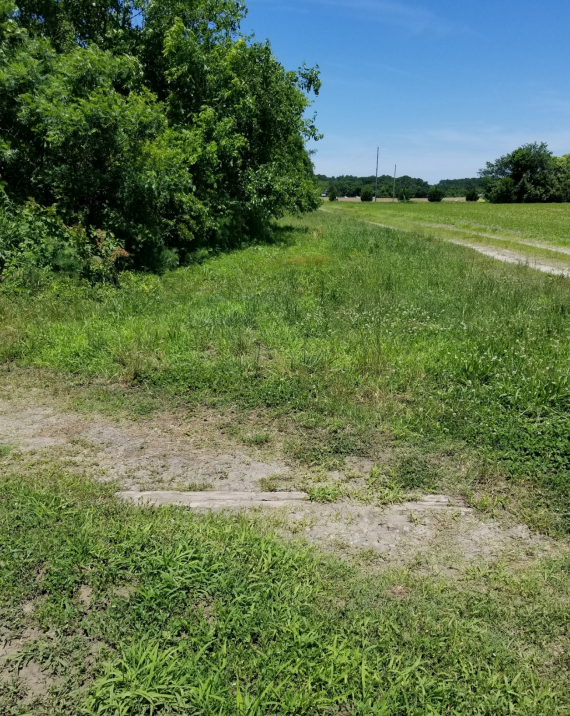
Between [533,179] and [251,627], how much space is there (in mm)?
92779

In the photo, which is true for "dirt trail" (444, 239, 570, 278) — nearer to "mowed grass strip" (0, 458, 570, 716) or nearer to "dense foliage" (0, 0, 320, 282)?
"dense foliage" (0, 0, 320, 282)

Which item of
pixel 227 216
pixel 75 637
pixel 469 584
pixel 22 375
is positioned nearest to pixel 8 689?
pixel 75 637

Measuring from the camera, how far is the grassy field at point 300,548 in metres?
2.11

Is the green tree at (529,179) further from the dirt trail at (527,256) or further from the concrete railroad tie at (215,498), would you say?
the concrete railroad tie at (215,498)

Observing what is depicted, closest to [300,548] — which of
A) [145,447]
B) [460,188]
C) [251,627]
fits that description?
[251,627]

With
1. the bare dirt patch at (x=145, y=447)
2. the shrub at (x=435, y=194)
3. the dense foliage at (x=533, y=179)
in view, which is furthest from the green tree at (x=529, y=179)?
the bare dirt patch at (x=145, y=447)

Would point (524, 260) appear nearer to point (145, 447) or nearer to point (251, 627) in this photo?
point (145, 447)

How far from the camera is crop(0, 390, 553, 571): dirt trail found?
2996 millimetres

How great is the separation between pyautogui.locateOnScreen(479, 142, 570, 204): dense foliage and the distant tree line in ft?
34.0

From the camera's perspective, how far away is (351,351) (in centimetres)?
586

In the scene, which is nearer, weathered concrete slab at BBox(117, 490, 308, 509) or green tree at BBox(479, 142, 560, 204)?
weathered concrete slab at BBox(117, 490, 308, 509)

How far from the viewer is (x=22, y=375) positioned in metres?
5.32

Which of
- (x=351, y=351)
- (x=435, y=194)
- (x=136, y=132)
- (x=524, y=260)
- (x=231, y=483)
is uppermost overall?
(x=435, y=194)

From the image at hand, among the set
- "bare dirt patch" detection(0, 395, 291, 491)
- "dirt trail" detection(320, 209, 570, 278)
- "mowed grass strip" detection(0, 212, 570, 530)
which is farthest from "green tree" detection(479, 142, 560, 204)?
"bare dirt patch" detection(0, 395, 291, 491)
